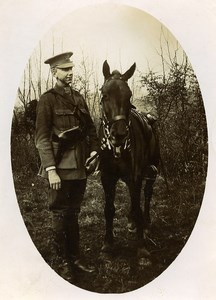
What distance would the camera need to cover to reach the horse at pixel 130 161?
3.78 meters

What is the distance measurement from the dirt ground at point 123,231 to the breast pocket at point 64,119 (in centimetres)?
30

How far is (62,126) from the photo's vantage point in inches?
149

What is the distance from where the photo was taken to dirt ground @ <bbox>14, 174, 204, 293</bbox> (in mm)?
3816

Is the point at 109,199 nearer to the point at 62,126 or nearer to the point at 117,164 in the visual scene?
the point at 117,164

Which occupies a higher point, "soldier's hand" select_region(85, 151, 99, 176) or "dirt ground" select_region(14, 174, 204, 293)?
"soldier's hand" select_region(85, 151, 99, 176)

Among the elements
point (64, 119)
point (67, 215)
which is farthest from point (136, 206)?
point (64, 119)

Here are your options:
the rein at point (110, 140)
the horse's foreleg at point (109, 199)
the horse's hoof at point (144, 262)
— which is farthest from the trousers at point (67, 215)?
the horse's hoof at point (144, 262)

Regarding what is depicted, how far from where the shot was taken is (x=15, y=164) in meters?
3.87

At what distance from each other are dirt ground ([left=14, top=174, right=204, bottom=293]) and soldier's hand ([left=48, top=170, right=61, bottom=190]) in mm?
50

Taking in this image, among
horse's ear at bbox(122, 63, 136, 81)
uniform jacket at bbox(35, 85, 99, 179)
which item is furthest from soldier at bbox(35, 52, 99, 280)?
horse's ear at bbox(122, 63, 136, 81)

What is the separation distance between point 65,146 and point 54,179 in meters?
0.18

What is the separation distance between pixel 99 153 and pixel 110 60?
491mm

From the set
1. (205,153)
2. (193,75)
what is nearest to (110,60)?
(193,75)

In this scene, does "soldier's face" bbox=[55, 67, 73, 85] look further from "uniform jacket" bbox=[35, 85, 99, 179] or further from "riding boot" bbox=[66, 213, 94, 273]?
"riding boot" bbox=[66, 213, 94, 273]
